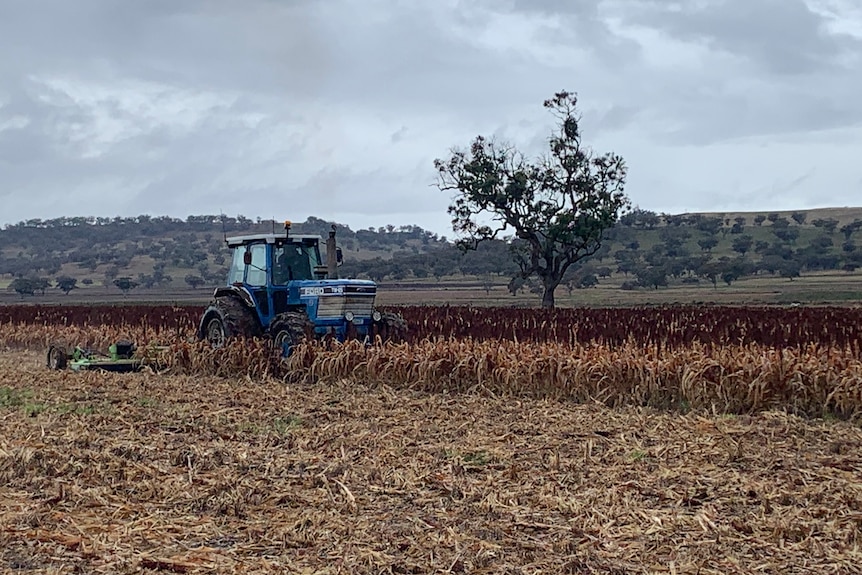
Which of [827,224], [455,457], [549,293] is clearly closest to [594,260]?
[827,224]

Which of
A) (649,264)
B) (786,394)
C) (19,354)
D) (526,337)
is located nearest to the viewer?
(786,394)

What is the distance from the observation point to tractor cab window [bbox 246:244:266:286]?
1664cm

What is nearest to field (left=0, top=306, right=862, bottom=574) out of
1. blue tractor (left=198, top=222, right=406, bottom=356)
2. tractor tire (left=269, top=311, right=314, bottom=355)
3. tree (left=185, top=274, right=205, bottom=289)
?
tractor tire (left=269, top=311, right=314, bottom=355)

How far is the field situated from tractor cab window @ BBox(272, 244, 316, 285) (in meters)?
1.28

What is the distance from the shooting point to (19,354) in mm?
22859

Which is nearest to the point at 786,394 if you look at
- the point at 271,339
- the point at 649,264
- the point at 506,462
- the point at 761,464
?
the point at 761,464

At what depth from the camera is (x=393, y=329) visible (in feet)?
53.9

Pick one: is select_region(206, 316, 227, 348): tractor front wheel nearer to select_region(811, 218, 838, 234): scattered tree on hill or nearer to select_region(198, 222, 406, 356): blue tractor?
select_region(198, 222, 406, 356): blue tractor

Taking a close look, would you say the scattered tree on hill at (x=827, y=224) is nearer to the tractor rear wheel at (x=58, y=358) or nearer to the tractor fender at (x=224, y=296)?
the tractor fender at (x=224, y=296)

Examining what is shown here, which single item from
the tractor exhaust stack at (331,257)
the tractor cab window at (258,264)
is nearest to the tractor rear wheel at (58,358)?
the tractor cab window at (258,264)

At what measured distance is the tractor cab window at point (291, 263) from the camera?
54.6ft

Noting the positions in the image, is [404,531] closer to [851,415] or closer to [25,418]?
[25,418]

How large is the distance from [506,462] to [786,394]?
16.3 ft

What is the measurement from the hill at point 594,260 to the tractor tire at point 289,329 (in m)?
44.4
